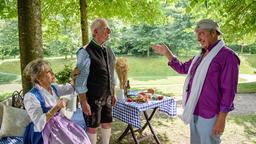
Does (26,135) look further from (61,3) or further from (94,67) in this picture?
(61,3)

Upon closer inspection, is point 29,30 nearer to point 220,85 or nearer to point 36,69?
point 36,69

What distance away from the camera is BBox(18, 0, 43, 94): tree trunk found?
395 centimetres

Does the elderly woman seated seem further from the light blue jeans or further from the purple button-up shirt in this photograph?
the purple button-up shirt

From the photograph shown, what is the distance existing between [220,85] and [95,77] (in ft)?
4.66

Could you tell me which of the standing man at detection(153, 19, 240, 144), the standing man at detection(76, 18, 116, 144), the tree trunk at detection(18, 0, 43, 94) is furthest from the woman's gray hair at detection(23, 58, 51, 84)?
the standing man at detection(153, 19, 240, 144)

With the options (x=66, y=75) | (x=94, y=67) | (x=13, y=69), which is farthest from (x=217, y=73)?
(x=13, y=69)

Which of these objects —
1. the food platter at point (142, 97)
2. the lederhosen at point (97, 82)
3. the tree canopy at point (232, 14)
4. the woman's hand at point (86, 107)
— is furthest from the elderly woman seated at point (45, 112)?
the tree canopy at point (232, 14)

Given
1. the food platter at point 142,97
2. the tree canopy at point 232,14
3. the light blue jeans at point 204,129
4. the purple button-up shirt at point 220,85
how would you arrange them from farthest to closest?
the tree canopy at point 232,14
the food platter at point 142,97
the light blue jeans at point 204,129
the purple button-up shirt at point 220,85

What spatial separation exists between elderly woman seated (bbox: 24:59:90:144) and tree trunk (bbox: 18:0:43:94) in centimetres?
103

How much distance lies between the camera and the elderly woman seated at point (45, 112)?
285cm

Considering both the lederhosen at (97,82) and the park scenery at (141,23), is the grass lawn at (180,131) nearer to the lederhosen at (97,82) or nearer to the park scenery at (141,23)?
the park scenery at (141,23)

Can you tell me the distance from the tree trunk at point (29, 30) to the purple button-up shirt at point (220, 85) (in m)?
2.18

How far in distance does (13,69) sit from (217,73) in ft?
71.9

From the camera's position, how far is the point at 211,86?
2791 mm
